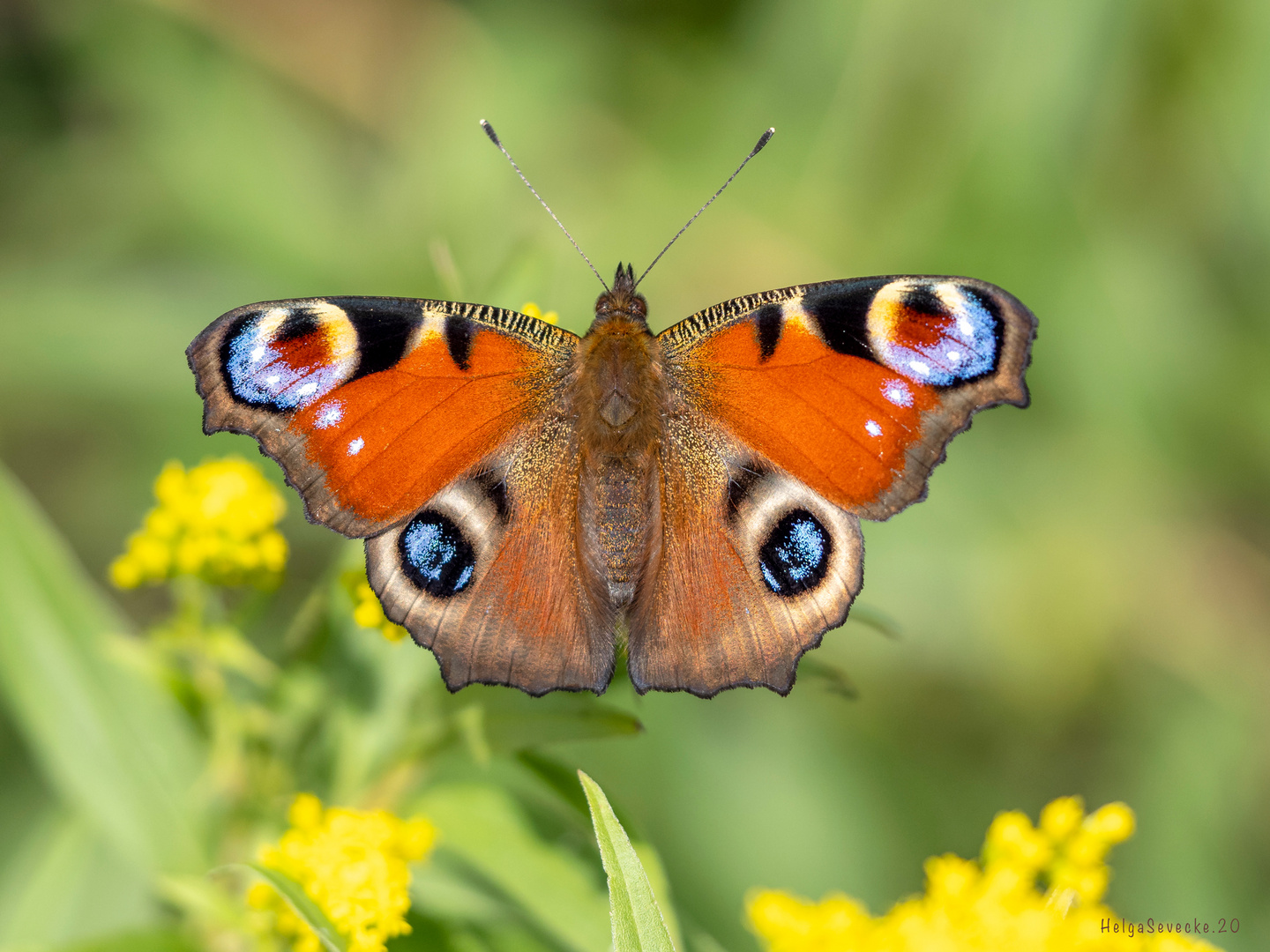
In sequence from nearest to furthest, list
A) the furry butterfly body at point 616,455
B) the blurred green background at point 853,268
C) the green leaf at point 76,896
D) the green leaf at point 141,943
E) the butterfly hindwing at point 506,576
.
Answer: the green leaf at point 141,943 < the butterfly hindwing at point 506,576 < the furry butterfly body at point 616,455 < the green leaf at point 76,896 < the blurred green background at point 853,268

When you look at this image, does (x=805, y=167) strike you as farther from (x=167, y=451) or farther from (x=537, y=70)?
(x=167, y=451)

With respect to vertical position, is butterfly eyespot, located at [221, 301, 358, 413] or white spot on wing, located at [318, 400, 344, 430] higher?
butterfly eyespot, located at [221, 301, 358, 413]

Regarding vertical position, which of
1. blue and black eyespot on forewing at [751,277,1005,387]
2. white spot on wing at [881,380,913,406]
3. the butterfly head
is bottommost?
the butterfly head

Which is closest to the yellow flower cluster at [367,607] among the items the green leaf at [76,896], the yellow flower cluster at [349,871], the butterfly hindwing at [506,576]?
the butterfly hindwing at [506,576]

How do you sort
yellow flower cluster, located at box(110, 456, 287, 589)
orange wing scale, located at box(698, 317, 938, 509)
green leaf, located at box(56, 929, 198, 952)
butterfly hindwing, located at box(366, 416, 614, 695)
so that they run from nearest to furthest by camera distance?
green leaf, located at box(56, 929, 198, 952), butterfly hindwing, located at box(366, 416, 614, 695), orange wing scale, located at box(698, 317, 938, 509), yellow flower cluster, located at box(110, 456, 287, 589)

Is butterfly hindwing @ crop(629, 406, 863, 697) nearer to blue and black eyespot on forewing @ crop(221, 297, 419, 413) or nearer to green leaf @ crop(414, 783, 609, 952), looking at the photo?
green leaf @ crop(414, 783, 609, 952)

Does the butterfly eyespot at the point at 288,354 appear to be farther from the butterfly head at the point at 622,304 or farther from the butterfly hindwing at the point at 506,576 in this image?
the butterfly head at the point at 622,304

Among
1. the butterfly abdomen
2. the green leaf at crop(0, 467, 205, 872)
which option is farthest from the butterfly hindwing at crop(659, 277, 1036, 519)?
the green leaf at crop(0, 467, 205, 872)
